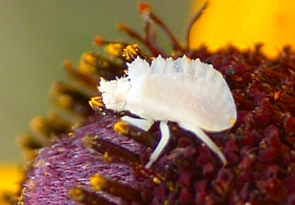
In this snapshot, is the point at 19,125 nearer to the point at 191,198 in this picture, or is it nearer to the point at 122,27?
the point at 122,27

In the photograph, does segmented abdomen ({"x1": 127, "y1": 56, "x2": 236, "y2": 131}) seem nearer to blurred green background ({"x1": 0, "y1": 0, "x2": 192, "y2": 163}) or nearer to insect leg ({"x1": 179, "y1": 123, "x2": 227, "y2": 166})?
insect leg ({"x1": 179, "y1": 123, "x2": 227, "y2": 166})

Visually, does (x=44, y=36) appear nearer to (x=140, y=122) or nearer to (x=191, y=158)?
(x=140, y=122)

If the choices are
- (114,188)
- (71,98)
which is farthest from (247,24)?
(114,188)

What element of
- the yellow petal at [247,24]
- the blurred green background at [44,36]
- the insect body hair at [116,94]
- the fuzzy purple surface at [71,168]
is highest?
the insect body hair at [116,94]

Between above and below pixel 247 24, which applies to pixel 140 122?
above

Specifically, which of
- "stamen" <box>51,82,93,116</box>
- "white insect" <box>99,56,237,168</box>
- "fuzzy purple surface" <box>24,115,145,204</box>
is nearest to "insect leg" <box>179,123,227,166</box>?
"white insect" <box>99,56,237,168</box>

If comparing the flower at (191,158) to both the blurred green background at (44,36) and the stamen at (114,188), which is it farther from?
the blurred green background at (44,36)

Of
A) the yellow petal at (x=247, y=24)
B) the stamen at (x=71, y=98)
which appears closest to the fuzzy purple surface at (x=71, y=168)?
the stamen at (x=71, y=98)

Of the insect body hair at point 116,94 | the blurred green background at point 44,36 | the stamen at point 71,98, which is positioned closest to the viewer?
the insect body hair at point 116,94
